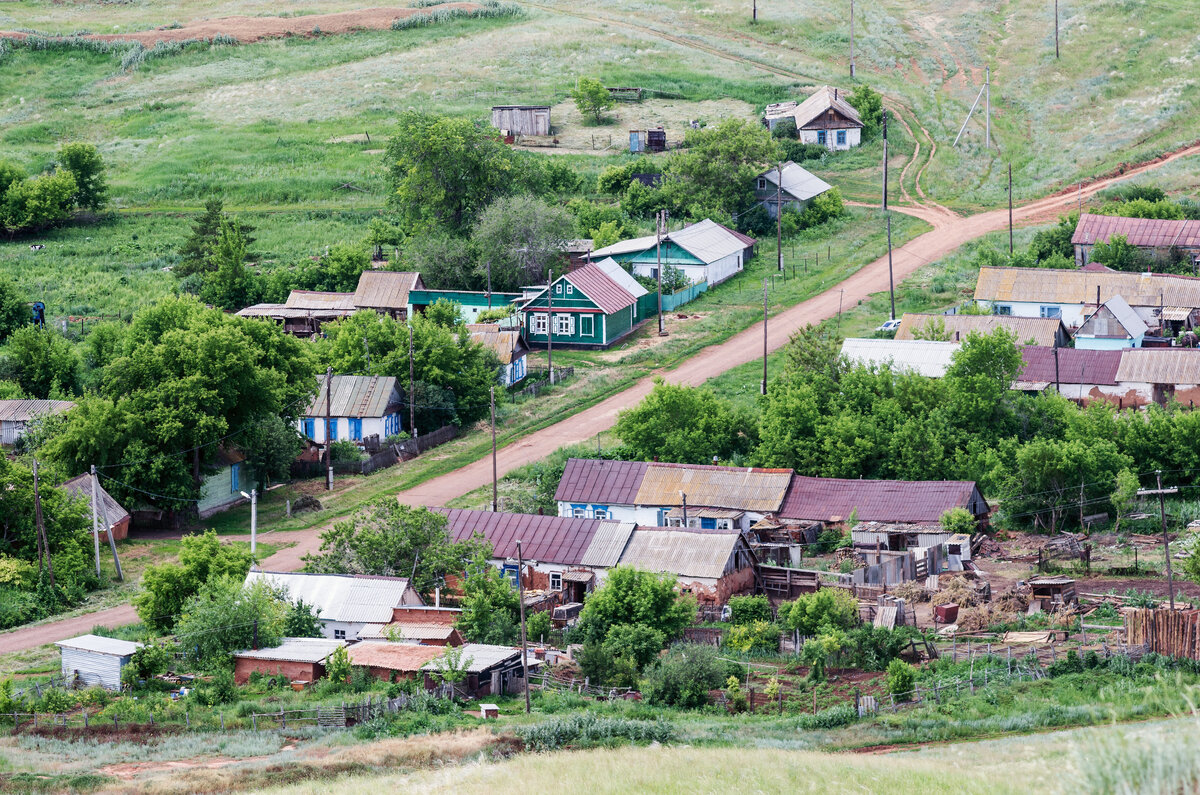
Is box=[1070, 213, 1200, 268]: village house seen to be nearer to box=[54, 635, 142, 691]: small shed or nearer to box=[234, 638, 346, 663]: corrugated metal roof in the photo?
box=[234, 638, 346, 663]: corrugated metal roof

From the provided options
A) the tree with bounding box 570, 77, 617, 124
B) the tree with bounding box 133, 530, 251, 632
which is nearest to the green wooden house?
the tree with bounding box 133, 530, 251, 632

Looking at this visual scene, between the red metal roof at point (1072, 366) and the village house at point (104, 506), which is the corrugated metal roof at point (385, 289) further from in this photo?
the red metal roof at point (1072, 366)

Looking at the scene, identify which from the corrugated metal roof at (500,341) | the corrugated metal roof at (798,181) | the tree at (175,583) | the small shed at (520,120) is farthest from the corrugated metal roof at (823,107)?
the tree at (175,583)

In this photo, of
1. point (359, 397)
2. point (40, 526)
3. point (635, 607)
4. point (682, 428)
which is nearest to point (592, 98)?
point (359, 397)

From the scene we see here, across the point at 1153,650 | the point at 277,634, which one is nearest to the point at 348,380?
the point at 277,634

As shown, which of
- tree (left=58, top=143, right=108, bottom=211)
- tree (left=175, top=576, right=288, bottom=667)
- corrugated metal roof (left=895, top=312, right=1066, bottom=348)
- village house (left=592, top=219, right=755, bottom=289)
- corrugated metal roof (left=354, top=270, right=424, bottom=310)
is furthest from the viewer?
tree (left=58, top=143, right=108, bottom=211)

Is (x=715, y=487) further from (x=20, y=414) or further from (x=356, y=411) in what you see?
(x=20, y=414)

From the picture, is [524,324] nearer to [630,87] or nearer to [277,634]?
[277,634]
